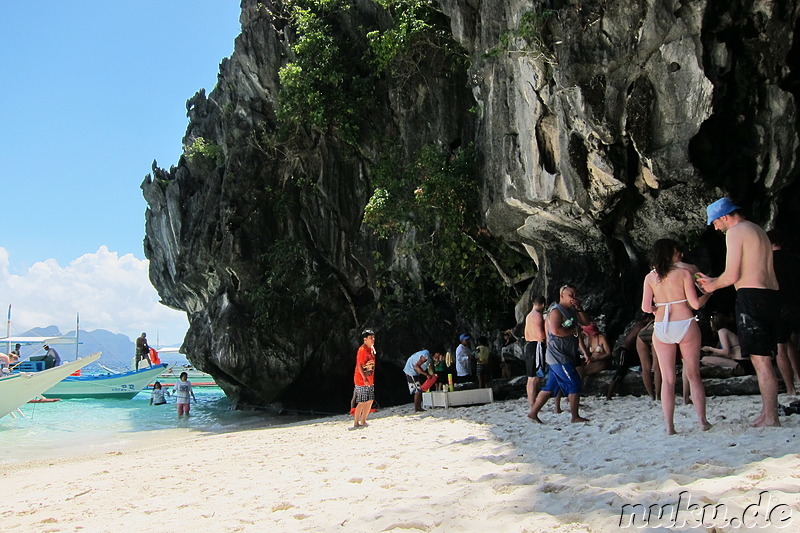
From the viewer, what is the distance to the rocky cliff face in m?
9.27

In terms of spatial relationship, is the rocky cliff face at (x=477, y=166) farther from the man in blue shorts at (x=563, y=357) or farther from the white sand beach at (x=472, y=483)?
the white sand beach at (x=472, y=483)

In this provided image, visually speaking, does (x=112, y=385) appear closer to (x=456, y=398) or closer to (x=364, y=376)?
(x=456, y=398)

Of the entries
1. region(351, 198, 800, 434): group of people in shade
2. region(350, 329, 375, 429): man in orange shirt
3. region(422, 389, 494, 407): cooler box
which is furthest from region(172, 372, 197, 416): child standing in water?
region(351, 198, 800, 434): group of people in shade

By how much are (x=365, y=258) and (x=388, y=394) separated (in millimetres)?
4924

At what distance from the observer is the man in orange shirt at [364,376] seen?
9.20 meters

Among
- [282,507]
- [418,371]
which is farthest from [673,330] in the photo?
[418,371]

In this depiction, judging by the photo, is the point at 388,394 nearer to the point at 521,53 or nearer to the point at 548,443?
the point at 521,53

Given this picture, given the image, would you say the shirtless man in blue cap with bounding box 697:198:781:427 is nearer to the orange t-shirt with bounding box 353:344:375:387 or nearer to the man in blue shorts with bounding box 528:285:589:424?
the man in blue shorts with bounding box 528:285:589:424

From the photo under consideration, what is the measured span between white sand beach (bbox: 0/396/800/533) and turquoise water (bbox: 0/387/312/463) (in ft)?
20.5

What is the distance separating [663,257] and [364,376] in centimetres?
539

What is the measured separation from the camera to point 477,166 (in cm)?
1409

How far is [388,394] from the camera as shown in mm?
20219

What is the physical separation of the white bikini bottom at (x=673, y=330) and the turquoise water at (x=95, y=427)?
11.5 m

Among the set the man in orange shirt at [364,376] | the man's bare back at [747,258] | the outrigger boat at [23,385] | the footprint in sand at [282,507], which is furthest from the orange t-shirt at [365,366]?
the outrigger boat at [23,385]
